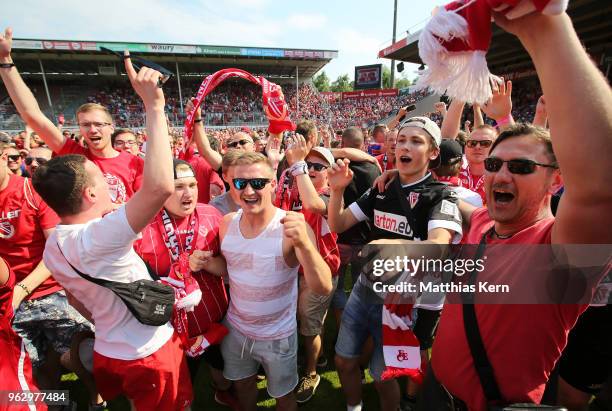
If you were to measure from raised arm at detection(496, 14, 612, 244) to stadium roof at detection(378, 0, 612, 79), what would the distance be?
33.8ft

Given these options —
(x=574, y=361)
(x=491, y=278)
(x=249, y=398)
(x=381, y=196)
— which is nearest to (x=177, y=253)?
(x=249, y=398)

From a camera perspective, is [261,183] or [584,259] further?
[261,183]

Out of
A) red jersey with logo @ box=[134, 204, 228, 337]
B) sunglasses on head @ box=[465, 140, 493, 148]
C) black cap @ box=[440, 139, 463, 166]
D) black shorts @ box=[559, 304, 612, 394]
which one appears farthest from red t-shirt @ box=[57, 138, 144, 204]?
black shorts @ box=[559, 304, 612, 394]

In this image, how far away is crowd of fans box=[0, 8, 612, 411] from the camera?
47.1 inches

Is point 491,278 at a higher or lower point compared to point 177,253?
higher

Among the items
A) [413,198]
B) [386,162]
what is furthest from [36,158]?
[413,198]

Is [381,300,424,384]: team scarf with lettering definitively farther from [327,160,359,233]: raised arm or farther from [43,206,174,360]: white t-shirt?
[43,206,174,360]: white t-shirt

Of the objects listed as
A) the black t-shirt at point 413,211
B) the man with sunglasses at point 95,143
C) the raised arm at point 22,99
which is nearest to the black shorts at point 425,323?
the black t-shirt at point 413,211

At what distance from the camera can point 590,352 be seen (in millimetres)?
2088

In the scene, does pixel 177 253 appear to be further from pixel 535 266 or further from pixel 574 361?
pixel 574 361

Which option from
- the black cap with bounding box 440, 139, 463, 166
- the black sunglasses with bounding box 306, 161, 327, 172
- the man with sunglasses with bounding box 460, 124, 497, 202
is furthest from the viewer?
the man with sunglasses with bounding box 460, 124, 497, 202

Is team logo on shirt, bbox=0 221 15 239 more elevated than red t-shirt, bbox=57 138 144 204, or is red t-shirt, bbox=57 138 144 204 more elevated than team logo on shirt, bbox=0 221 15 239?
red t-shirt, bbox=57 138 144 204

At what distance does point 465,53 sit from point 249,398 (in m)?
2.50

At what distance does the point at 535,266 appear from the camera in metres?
1.17
